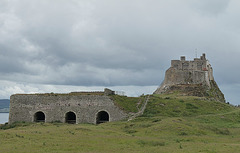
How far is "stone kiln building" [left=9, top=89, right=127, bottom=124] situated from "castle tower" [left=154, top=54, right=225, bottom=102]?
2933 cm

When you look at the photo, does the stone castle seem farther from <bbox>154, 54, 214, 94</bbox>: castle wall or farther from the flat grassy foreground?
<bbox>154, 54, 214, 94</bbox>: castle wall

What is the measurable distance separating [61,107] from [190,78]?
4376 centimetres

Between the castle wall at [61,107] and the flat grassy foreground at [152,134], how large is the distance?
782cm

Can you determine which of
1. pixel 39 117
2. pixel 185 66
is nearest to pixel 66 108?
pixel 39 117

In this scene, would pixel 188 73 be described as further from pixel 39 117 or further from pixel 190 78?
pixel 39 117

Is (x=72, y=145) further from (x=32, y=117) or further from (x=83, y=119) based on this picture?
(x=32, y=117)

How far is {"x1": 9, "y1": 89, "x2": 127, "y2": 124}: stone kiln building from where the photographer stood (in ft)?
167

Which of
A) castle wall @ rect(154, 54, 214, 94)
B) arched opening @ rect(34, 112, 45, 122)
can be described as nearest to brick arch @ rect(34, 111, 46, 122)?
arched opening @ rect(34, 112, 45, 122)

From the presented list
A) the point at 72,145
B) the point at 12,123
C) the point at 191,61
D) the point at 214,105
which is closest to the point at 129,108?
the point at 214,105

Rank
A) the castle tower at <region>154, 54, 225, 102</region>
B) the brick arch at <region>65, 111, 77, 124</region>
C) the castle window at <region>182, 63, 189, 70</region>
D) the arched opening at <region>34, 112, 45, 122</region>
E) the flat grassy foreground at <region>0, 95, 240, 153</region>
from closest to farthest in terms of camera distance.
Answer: the flat grassy foreground at <region>0, 95, 240, 153</region>, the brick arch at <region>65, 111, 77, 124</region>, the arched opening at <region>34, 112, 45, 122</region>, the castle tower at <region>154, 54, 225, 102</region>, the castle window at <region>182, 63, 189, 70</region>

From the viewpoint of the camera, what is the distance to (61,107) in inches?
2090

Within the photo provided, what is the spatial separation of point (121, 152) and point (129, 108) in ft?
97.5

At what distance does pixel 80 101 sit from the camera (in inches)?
2063

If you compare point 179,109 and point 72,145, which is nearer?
point 72,145
